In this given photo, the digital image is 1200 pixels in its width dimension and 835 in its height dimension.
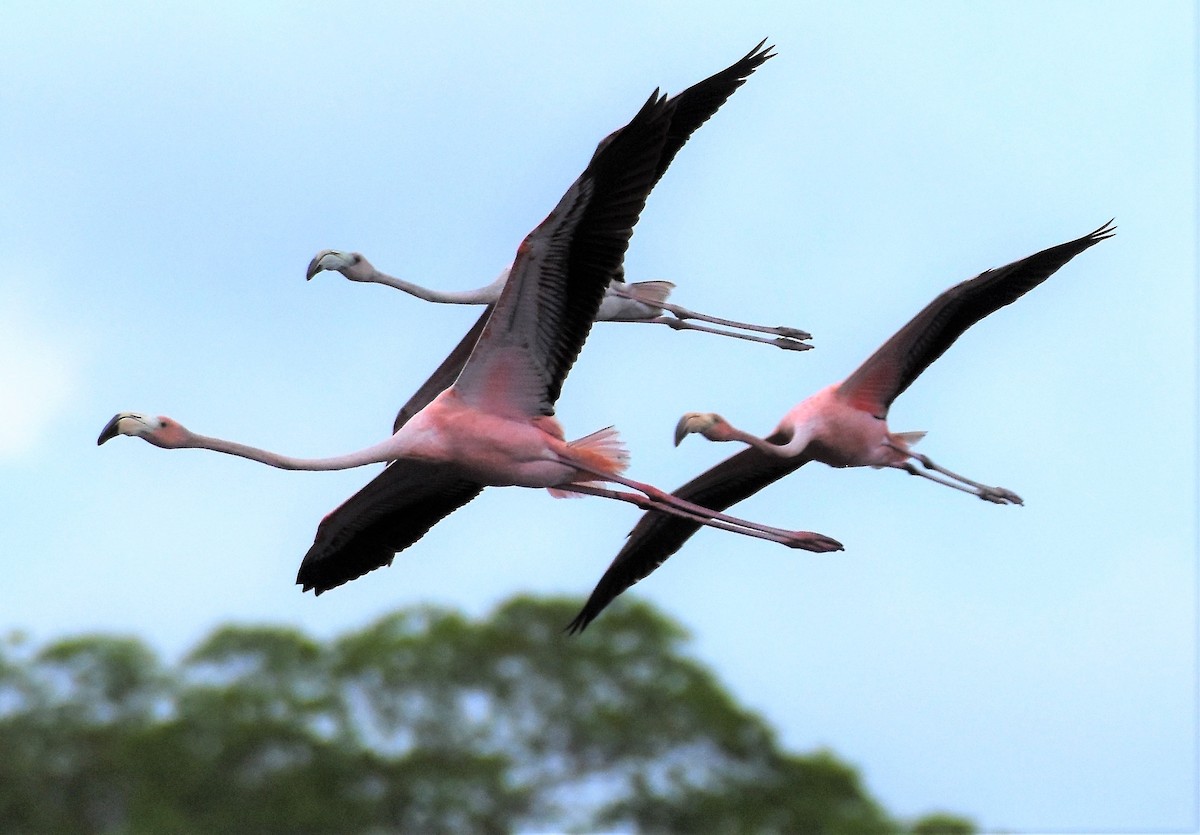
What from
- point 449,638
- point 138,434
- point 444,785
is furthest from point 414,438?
point 449,638

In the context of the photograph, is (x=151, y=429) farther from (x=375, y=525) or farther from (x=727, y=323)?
(x=727, y=323)

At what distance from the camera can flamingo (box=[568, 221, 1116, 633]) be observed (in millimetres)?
15578

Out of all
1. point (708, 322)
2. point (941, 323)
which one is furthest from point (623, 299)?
point (941, 323)

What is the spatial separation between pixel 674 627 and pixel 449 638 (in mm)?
4607

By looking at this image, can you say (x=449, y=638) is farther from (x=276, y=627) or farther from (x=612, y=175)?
(x=612, y=175)

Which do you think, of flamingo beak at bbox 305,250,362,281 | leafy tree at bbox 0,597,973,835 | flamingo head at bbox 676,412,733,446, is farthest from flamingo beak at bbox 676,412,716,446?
leafy tree at bbox 0,597,973,835

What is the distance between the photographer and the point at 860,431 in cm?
1594

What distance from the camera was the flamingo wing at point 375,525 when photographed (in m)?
14.7

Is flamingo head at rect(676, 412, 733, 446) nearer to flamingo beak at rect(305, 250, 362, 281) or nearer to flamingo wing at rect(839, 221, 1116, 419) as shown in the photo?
flamingo wing at rect(839, 221, 1116, 419)

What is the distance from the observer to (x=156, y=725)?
42.2m

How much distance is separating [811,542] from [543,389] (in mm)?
2042

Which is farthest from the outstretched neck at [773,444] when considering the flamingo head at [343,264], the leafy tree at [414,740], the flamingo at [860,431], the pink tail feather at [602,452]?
the leafy tree at [414,740]

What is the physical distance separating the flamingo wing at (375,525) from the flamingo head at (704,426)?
1.46 metres

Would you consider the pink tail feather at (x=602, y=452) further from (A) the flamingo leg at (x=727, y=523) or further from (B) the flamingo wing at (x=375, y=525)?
(B) the flamingo wing at (x=375, y=525)
